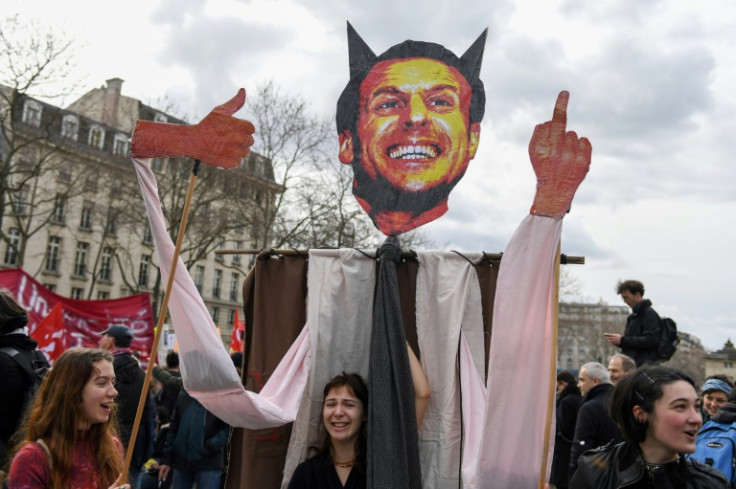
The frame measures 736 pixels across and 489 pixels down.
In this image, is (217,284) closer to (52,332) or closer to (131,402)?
Result: (52,332)

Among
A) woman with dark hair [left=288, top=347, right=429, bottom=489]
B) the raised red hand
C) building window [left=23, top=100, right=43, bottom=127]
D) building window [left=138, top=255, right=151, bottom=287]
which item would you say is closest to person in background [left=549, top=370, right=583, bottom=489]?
woman with dark hair [left=288, top=347, right=429, bottom=489]

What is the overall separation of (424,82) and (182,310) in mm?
1990

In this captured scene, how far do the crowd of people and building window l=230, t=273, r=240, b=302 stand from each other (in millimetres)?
45417

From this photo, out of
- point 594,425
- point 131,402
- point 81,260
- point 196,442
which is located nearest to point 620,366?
point 594,425

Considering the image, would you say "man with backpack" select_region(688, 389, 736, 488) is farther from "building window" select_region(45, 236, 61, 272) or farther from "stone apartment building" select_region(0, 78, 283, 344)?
"building window" select_region(45, 236, 61, 272)

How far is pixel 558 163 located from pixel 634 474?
4.54 feet

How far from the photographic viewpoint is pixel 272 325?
4.23 meters

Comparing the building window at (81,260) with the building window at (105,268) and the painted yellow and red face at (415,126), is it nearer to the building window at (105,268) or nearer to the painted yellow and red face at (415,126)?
the building window at (105,268)

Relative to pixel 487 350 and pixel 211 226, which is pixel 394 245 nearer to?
pixel 487 350

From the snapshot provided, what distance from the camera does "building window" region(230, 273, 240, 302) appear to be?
50.7 m

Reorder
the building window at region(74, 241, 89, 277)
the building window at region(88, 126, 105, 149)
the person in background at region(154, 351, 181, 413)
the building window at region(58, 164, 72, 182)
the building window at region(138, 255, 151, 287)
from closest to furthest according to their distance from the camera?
the person in background at region(154, 351, 181, 413) → the building window at region(58, 164, 72, 182) → the building window at region(88, 126, 105, 149) → the building window at region(74, 241, 89, 277) → the building window at region(138, 255, 151, 287)

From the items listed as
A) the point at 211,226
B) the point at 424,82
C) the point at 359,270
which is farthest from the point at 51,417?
the point at 211,226

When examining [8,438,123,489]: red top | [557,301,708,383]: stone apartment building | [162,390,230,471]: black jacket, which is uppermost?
[557,301,708,383]: stone apartment building

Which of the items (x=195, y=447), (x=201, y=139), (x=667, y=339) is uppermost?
(x=201, y=139)
